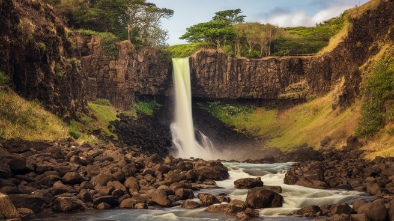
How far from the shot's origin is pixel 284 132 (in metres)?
60.2

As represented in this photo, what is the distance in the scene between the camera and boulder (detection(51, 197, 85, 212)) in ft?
49.6

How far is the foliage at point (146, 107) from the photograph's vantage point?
5978 cm

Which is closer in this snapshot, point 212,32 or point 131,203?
point 131,203

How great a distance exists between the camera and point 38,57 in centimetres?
3500

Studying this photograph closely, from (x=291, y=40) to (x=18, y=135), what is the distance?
57334 millimetres

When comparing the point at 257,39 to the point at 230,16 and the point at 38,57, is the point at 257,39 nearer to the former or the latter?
the point at 230,16

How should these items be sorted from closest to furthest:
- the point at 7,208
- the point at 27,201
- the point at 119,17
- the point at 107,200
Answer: the point at 7,208 < the point at 27,201 < the point at 107,200 < the point at 119,17

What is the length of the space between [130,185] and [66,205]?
4216 millimetres

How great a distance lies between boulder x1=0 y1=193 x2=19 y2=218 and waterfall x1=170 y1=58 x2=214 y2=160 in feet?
131

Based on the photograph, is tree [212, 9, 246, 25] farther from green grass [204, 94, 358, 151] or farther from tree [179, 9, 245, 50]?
green grass [204, 94, 358, 151]

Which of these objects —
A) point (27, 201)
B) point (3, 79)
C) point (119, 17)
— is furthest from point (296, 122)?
point (27, 201)

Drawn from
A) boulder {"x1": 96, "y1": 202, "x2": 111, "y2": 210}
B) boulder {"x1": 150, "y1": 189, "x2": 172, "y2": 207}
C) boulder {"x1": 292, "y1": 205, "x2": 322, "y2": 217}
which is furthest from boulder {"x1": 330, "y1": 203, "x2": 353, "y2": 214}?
boulder {"x1": 96, "y1": 202, "x2": 111, "y2": 210}

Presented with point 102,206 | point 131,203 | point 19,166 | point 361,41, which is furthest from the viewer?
point 361,41

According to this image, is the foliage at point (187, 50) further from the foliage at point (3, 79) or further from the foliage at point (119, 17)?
the foliage at point (3, 79)
